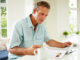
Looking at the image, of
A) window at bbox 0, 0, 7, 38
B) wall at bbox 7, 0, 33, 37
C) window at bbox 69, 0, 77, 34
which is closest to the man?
wall at bbox 7, 0, 33, 37

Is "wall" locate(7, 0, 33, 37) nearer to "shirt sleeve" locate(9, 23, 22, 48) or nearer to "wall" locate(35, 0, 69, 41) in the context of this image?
"wall" locate(35, 0, 69, 41)

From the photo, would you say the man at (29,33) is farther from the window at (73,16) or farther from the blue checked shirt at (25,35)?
the window at (73,16)

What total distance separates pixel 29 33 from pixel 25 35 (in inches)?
2.4

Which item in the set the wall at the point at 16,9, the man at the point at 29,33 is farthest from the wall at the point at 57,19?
the man at the point at 29,33

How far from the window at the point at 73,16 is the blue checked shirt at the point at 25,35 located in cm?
352

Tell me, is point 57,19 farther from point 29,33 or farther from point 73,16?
point 29,33

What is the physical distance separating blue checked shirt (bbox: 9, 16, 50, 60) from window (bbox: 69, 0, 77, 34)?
3.52 meters

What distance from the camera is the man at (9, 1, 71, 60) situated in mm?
1507

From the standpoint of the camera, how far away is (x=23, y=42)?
1.64m

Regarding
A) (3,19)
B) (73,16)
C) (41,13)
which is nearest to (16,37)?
(41,13)

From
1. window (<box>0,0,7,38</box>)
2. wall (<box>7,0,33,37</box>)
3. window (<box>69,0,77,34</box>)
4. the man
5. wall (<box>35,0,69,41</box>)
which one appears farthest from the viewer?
window (<box>69,0,77,34</box>)

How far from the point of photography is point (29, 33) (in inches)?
64.9

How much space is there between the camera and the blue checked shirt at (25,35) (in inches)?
60.3

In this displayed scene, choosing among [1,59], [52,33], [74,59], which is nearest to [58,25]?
[52,33]
